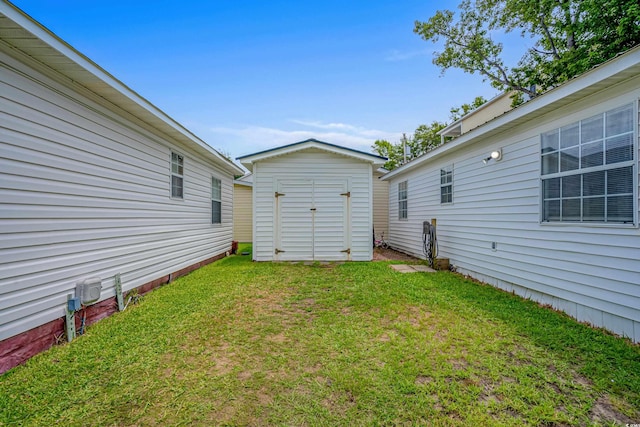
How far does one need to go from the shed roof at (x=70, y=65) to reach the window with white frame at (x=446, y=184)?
239 inches

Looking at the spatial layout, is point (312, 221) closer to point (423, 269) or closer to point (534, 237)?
point (423, 269)

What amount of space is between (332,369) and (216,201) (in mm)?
6810

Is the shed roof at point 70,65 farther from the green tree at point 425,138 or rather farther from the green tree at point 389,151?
the green tree at point 425,138

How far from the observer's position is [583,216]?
3318 millimetres

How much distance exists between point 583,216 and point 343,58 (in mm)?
10075

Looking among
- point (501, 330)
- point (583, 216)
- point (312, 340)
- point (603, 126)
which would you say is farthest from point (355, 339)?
point (603, 126)

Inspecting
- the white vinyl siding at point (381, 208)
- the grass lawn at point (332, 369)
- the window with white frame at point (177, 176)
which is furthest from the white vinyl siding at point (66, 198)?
the white vinyl siding at point (381, 208)

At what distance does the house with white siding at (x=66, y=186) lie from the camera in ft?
7.72

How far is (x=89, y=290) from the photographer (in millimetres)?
3049

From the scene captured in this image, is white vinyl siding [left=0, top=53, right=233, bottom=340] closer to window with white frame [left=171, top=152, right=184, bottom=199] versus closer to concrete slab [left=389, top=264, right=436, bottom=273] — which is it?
window with white frame [left=171, top=152, right=184, bottom=199]

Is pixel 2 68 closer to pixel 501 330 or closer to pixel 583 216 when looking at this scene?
pixel 501 330

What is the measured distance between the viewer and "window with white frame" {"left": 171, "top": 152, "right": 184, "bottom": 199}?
541 cm

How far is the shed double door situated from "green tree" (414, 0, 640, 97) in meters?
8.64

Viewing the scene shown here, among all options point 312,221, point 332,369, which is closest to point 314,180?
point 312,221
